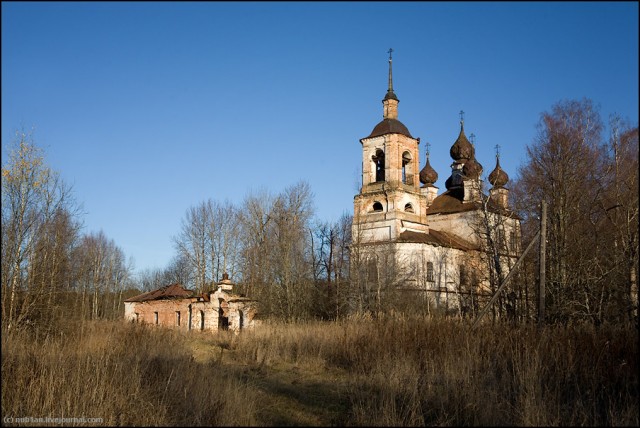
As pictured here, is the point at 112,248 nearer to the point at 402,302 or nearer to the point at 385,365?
the point at 402,302

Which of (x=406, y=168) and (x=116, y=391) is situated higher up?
(x=406, y=168)

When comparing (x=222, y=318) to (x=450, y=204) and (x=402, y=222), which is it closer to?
(x=402, y=222)

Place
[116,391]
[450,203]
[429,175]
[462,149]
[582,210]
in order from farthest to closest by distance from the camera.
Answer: [429,175] → [462,149] → [450,203] → [582,210] → [116,391]

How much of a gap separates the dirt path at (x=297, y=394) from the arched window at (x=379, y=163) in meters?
25.8

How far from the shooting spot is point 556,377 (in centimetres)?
867

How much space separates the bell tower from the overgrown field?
24.2 m

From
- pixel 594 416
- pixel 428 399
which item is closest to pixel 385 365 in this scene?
pixel 428 399

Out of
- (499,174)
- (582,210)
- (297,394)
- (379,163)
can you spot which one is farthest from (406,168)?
(297,394)

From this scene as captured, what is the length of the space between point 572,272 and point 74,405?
15530 millimetres

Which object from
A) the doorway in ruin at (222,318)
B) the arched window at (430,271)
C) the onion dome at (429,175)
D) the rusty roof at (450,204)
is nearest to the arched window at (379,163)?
the arched window at (430,271)

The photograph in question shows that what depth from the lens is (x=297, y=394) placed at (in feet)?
31.2

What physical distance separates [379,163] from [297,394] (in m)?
29.5

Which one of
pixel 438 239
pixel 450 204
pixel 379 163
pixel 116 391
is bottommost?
pixel 116 391

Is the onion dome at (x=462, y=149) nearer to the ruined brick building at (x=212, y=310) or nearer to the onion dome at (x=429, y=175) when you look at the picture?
the onion dome at (x=429, y=175)
